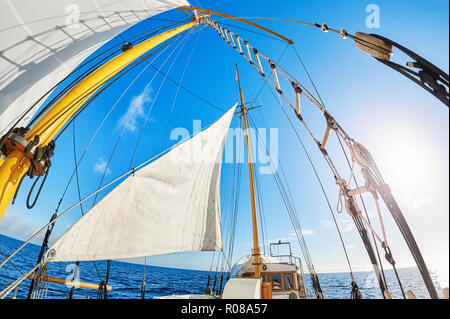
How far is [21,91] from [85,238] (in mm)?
2968

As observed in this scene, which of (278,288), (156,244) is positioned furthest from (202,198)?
(278,288)

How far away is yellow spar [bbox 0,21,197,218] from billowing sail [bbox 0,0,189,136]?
82 cm

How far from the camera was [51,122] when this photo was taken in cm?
302

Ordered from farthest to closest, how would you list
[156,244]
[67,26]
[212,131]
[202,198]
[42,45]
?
[212,131], [202,198], [156,244], [67,26], [42,45]

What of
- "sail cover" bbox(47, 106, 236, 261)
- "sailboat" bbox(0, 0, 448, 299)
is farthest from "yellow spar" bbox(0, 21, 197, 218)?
"sail cover" bbox(47, 106, 236, 261)

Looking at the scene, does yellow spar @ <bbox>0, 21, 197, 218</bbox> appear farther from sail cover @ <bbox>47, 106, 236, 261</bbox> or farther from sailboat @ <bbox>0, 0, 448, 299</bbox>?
sail cover @ <bbox>47, 106, 236, 261</bbox>

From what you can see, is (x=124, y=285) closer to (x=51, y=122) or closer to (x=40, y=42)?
(x=51, y=122)

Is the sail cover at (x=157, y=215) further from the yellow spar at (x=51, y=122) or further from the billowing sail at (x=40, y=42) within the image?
the billowing sail at (x=40, y=42)

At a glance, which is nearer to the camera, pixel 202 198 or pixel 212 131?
pixel 202 198

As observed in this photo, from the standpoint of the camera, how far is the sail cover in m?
3.29

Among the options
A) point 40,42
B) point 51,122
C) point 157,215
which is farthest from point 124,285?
point 40,42
